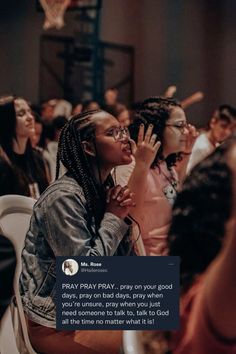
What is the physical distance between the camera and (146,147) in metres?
1.77

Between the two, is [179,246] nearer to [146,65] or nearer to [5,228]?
[5,228]

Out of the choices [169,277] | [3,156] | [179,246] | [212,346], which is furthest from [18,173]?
[212,346]

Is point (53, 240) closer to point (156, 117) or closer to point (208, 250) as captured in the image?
point (156, 117)

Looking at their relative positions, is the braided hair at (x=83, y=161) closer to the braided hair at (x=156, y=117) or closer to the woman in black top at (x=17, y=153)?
the braided hair at (x=156, y=117)

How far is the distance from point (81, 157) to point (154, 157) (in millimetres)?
160

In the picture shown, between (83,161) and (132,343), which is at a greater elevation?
(83,161)

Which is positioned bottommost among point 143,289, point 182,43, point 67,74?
point 143,289

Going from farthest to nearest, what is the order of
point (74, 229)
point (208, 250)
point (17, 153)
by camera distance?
point (17, 153) < point (74, 229) < point (208, 250)

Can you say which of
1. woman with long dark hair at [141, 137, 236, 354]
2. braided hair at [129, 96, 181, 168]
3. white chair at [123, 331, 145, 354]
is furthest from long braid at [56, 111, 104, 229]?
woman with long dark hair at [141, 137, 236, 354]

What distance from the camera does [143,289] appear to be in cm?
166

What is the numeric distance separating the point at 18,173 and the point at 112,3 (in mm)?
448

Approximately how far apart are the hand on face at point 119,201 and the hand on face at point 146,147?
7 cm

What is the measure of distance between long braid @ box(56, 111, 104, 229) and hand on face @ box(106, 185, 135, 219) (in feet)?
0.09

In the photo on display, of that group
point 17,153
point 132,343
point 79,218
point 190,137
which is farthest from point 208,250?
point 17,153
